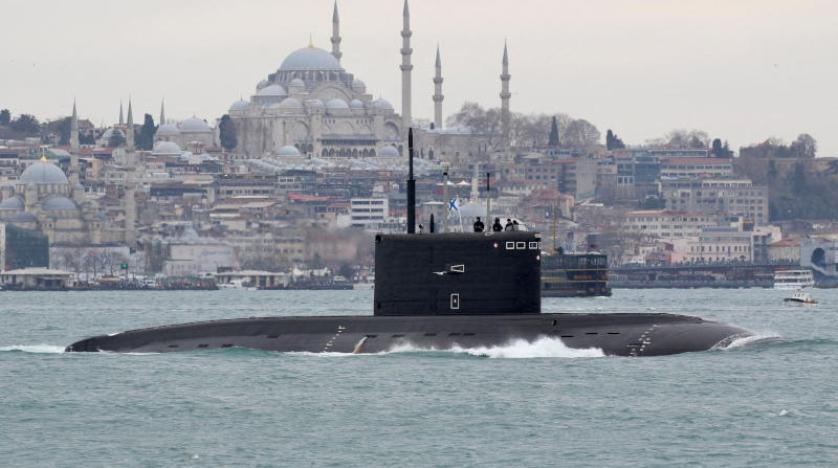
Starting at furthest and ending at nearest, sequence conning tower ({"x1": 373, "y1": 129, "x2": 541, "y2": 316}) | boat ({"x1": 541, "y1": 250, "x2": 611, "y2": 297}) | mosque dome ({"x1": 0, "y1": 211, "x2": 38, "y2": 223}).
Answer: mosque dome ({"x1": 0, "y1": 211, "x2": 38, "y2": 223})
boat ({"x1": 541, "y1": 250, "x2": 611, "y2": 297})
conning tower ({"x1": 373, "y1": 129, "x2": 541, "y2": 316})

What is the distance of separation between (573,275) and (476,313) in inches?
2705

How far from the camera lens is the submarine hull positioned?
32812 millimetres

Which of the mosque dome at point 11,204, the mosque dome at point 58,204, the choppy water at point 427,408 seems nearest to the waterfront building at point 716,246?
the mosque dome at point 58,204

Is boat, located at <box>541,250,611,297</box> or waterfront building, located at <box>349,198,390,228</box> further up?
waterfront building, located at <box>349,198,390,228</box>

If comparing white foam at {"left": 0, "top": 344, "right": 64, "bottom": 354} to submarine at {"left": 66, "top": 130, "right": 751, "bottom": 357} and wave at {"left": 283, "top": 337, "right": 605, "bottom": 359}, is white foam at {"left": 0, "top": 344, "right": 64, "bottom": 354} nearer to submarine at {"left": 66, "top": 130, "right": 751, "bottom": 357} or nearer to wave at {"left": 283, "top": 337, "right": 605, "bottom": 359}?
submarine at {"left": 66, "top": 130, "right": 751, "bottom": 357}

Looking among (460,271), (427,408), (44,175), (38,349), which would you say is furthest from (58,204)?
(427,408)

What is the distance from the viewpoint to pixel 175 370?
33188mm

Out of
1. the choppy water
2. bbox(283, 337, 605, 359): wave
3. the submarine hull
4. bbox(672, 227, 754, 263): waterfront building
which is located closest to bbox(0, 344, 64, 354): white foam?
the choppy water

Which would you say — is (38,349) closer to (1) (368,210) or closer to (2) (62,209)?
(2) (62,209)

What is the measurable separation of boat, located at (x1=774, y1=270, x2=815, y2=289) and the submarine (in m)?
98.3

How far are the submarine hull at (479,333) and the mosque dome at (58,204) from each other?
147 meters

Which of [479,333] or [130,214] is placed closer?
[479,333]

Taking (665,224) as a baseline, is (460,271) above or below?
below

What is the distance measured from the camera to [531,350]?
32812 millimetres
